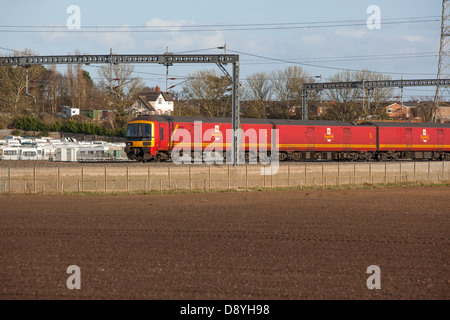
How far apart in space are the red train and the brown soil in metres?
13.3

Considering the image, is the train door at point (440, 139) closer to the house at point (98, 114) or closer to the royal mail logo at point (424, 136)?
the royal mail logo at point (424, 136)

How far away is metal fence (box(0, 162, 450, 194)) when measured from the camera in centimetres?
3459

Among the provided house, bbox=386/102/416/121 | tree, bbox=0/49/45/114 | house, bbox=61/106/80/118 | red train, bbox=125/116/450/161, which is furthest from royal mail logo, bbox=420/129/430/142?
house, bbox=61/106/80/118

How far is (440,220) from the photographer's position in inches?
950

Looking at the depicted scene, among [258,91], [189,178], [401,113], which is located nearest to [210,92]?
[258,91]

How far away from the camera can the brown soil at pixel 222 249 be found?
12.3m

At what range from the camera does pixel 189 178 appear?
36.8 meters

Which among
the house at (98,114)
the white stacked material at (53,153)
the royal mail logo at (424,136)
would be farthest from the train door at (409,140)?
the house at (98,114)

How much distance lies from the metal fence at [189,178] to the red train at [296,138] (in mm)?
5667

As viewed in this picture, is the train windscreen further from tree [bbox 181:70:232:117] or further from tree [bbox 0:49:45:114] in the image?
tree [bbox 0:49:45:114]

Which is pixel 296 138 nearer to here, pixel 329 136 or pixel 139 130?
pixel 329 136

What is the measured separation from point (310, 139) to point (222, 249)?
112 feet

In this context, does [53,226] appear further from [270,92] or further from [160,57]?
[270,92]

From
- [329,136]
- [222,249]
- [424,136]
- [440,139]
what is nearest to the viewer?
[222,249]
